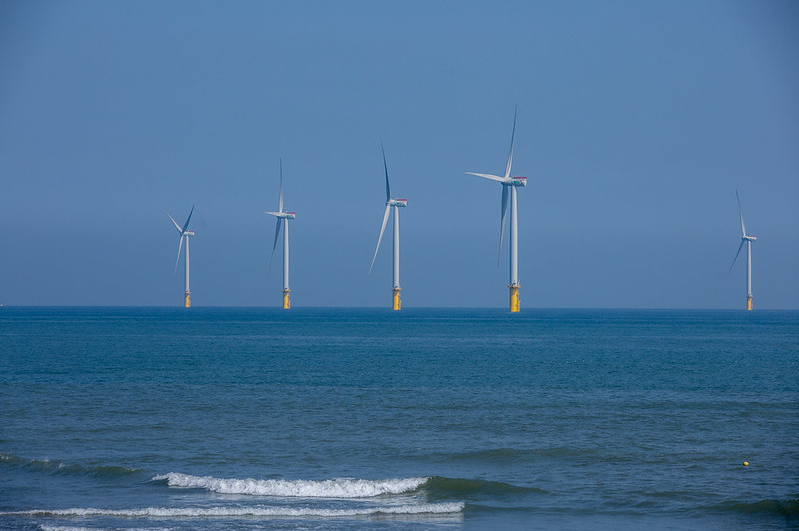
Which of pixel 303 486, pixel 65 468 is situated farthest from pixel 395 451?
pixel 65 468

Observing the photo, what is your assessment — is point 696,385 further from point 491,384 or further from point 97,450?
point 97,450

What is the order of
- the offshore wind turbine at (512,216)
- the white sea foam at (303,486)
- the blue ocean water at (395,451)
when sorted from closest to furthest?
the blue ocean water at (395,451), the white sea foam at (303,486), the offshore wind turbine at (512,216)

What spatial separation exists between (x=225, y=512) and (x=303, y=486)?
3.06 metres

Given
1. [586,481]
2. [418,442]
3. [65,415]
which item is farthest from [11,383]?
[586,481]

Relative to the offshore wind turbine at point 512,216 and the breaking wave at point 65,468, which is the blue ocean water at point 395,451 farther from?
the offshore wind turbine at point 512,216

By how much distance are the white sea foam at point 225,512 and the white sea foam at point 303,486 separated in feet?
5.40

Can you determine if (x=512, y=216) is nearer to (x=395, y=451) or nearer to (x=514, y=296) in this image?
(x=514, y=296)

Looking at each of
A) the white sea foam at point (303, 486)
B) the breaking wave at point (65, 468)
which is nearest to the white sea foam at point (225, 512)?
the white sea foam at point (303, 486)

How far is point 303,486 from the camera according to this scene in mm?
23516

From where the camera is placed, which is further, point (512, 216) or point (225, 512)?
point (512, 216)

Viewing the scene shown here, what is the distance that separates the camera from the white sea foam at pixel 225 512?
67.9 feet

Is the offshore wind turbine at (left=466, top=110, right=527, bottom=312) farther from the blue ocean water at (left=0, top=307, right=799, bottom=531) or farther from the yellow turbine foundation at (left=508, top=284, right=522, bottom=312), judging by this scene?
the blue ocean water at (left=0, top=307, right=799, bottom=531)

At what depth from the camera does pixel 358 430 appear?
108 ft

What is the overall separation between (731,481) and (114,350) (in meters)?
69.1
